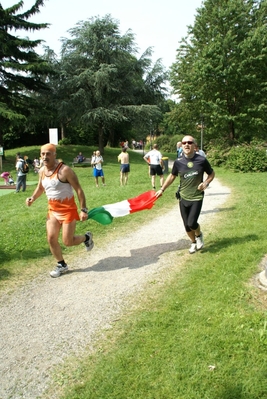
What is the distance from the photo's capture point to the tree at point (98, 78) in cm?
3388

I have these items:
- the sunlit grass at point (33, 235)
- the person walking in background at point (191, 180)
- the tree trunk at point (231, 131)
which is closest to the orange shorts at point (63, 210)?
the sunlit grass at point (33, 235)

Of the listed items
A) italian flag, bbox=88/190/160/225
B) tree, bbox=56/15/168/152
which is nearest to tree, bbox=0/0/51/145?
tree, bbox=56/15/168/152

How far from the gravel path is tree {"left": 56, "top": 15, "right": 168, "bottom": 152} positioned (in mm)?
28437

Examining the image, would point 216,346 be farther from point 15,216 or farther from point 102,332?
point 15,216

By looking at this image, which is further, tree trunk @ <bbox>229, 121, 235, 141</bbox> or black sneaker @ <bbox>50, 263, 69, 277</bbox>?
tree trunk @ <bbox>229, 121, 235, 141</bbox>

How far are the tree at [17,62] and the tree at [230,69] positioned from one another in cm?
1304

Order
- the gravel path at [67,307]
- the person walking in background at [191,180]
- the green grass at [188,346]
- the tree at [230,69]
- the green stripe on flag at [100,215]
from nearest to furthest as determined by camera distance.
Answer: the green grass at [188,346], the gravel path at [67,307], the person walking in background at [191,180], the green stripe on flag at [100,215], the tree at [230,69]

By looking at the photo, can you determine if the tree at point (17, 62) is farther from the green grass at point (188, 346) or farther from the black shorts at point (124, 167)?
the green grass at point (188, 346)

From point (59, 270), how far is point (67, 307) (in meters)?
1.10

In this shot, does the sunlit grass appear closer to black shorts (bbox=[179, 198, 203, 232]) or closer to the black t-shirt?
black shorts (bbox=[179, 198, 203, 232])

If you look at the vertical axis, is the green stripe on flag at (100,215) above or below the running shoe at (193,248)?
above

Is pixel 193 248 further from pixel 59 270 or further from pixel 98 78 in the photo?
pixel 98 78

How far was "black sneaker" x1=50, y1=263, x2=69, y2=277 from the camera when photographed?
546 centimetres

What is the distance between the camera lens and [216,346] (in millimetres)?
3416
